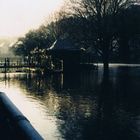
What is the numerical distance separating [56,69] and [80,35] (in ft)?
20.2

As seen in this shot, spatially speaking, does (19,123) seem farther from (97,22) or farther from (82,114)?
(97,22)

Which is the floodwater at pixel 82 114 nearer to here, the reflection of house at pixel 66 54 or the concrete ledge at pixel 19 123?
the concrete ledge at pixel 19 123

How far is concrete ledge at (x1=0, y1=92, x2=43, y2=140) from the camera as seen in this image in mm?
6688

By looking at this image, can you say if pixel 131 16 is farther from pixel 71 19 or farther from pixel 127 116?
pixel 127 116

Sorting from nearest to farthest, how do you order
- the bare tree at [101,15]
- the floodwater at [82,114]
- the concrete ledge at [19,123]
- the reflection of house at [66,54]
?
the concrete ledge at [19,123] < the floodwater at [82,114] < the reflection of house at [66,54] < the bare tree at [101,15]

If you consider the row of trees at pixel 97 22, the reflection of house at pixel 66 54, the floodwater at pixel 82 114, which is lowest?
the floodwater at pixel 82 114

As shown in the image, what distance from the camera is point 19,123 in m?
7.91

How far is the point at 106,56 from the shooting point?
57094mm

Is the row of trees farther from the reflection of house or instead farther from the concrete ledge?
the concrete ledge

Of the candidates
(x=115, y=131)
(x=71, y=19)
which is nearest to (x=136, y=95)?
(x=115, y=131)

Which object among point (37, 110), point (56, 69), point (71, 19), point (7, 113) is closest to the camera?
point (7, 113)

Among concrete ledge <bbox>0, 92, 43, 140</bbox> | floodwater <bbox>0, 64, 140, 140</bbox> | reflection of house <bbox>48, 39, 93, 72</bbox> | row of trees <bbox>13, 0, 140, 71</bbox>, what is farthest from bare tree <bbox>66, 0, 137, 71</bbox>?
concrete ledge <bbox>0, 92, 43, 140</bbox>

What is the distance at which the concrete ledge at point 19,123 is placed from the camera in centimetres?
669

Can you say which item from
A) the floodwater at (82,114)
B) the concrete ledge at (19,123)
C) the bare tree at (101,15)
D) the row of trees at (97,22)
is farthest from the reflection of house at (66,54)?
the concrete ledge at (19,123)
